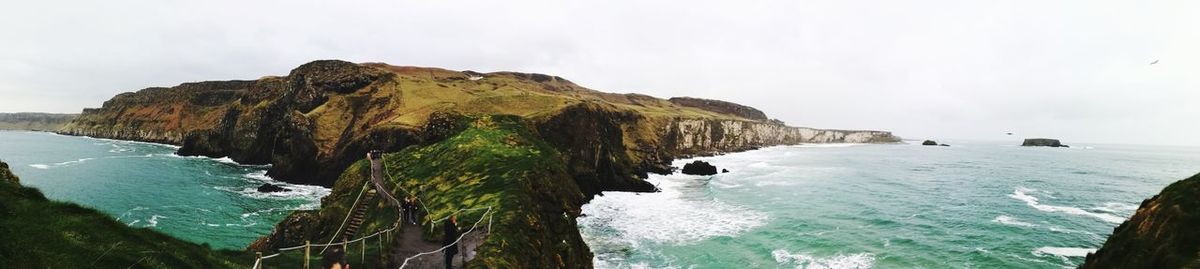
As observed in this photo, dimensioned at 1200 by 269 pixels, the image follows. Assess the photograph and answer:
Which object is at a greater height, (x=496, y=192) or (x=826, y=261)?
(x=496, y=192)

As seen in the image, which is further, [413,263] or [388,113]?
[388,113]

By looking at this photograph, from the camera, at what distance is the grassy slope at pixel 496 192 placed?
21.9m

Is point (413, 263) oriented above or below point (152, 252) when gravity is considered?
below

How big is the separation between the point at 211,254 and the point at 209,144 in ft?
377

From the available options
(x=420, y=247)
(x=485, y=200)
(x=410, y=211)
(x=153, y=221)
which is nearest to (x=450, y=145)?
(x=485, y=200)

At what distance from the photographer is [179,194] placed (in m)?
54.1

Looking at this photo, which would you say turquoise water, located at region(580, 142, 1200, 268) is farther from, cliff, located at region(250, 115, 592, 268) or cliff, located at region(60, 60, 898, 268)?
cliff, located at region(60, 60, 898, 268)

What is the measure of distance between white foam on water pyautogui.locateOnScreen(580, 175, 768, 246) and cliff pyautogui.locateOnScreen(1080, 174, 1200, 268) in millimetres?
24986

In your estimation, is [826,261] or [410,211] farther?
[826,261]

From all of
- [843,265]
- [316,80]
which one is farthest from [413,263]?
[316,80]

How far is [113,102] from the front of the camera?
637 ft

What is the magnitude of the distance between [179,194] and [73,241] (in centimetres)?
5505

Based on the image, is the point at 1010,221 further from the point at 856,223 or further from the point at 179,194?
the point at 179,194

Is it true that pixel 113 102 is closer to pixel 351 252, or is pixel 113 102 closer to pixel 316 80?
pixel 316 80
